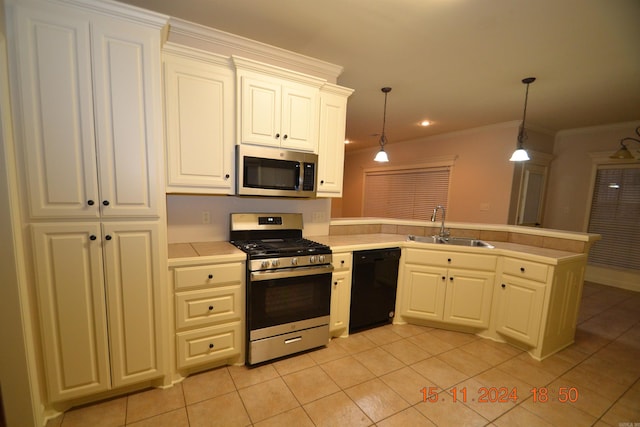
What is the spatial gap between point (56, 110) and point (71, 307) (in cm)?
108

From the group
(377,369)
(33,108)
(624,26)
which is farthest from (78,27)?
(624,26)

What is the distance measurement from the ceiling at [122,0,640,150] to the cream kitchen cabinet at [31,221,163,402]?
5.39 feet

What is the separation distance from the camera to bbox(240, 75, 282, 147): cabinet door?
212 cm

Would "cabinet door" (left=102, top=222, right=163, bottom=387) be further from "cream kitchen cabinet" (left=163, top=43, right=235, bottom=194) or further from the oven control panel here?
the oven control panel

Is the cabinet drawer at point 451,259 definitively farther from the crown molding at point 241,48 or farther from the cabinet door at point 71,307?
the cabinet door at point 71,307

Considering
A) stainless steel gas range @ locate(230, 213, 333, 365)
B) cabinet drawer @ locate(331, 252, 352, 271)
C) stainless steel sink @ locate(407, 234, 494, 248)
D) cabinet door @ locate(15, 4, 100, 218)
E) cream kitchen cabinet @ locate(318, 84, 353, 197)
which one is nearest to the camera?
cabinet door @ locate(15, 4, 100, 218)

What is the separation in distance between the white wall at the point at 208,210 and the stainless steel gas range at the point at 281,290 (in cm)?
11

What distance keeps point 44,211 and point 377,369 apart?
238cm

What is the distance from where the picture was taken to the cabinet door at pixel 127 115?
4.85 ft

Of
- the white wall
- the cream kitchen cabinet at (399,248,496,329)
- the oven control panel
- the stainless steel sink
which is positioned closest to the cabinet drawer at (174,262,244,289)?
the oven control panel

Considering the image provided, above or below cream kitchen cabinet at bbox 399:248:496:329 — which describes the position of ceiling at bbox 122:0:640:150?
above

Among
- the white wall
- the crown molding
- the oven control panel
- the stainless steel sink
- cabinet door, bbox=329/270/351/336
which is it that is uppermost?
the crown molding

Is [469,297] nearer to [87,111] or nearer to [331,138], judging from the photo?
[331,138]

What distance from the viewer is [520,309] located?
2406mm
